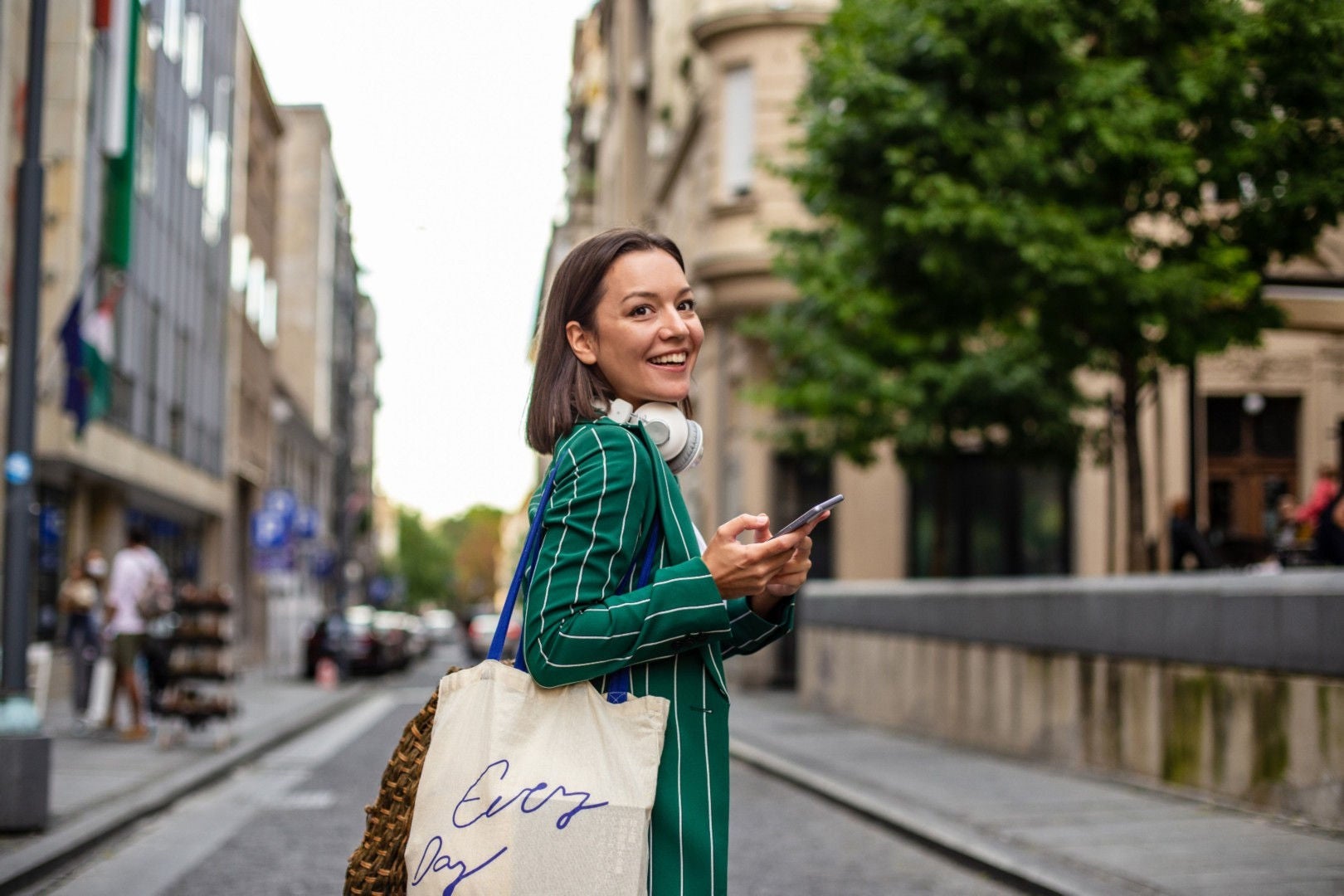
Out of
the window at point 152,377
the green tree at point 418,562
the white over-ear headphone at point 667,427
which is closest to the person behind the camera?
the white over-ear headphone at point 667,427

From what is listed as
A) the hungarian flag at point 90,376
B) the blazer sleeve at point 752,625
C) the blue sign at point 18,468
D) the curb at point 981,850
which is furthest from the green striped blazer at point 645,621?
the hungarian flag at point 90,376

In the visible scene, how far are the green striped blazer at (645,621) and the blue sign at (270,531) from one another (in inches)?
1075

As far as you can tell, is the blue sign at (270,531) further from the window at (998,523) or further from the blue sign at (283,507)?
the window at (998,523)

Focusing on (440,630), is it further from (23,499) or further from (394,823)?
(394,823)

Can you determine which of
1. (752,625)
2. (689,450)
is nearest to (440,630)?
(752,625)

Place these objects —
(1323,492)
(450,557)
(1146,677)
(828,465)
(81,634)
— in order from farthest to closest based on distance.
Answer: (450,557) → (828,465) → (81,634) → (1323,492) → (1146,677)

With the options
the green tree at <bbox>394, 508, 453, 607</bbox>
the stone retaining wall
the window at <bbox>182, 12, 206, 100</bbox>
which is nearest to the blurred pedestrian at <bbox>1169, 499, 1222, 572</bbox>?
the stone retaining wall

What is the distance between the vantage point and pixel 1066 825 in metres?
9.60

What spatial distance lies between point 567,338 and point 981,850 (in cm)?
666

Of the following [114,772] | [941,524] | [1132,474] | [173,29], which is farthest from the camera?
[173,29]

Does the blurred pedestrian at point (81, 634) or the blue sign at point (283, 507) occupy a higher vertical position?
the blue sign at point (283, 507)

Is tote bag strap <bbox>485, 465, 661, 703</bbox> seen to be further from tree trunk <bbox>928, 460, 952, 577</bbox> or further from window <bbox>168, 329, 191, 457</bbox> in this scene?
window <bbox>168, 329, 191, 457</bbox>

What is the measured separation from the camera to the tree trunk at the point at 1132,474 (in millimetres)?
13562

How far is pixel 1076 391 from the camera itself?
2102 centimetres
